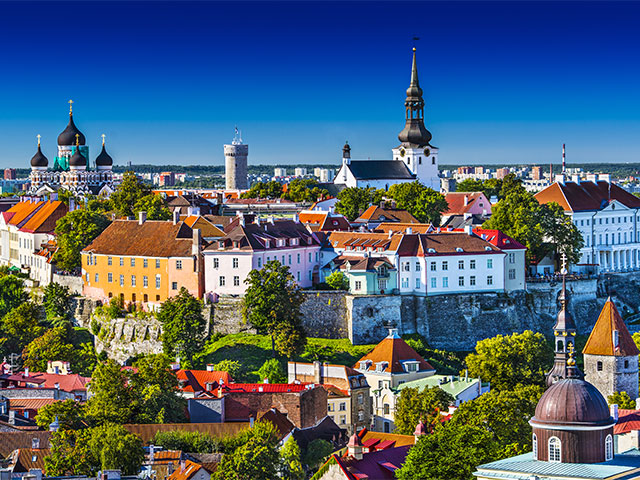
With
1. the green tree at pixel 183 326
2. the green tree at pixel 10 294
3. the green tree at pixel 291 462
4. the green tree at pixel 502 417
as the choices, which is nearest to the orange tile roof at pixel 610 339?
the green tree at pixel 502 417

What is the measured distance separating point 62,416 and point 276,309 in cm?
1801

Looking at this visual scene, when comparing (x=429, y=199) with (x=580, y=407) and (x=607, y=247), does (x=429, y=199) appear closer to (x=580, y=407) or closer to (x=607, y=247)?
(x=607, y=247)

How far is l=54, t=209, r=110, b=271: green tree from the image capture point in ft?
261

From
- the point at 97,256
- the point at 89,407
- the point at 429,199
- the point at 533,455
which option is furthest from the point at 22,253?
the point at 533,455

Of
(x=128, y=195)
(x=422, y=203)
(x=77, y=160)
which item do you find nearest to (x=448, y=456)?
(x=422, y=203)

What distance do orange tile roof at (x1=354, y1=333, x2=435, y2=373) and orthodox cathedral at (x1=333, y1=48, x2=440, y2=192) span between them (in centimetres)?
4918

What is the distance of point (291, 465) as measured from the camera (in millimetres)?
48219

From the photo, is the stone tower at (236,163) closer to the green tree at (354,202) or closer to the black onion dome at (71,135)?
the black onion dome at (71,135)

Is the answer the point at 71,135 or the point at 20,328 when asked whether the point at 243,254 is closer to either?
the point at 20,328

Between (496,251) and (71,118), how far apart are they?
7043cm

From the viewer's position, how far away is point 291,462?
160 ft

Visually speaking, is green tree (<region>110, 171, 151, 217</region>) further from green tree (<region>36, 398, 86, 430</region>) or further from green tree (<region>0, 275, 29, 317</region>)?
green tree (<region>36, 398, 86, 430</region>)

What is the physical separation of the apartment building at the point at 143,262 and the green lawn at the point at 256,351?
4.27 meters

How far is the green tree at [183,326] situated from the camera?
6781 cm
